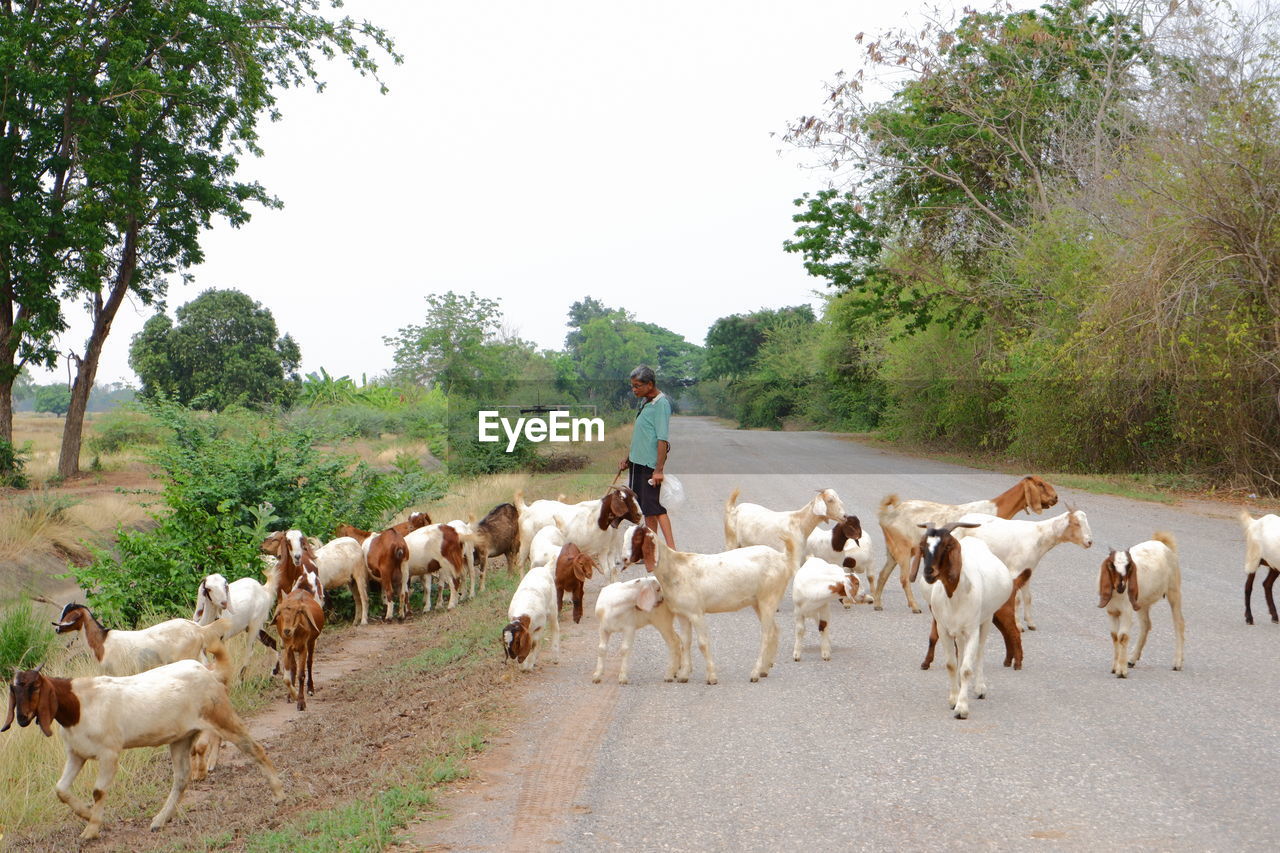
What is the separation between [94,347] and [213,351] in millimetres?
34589

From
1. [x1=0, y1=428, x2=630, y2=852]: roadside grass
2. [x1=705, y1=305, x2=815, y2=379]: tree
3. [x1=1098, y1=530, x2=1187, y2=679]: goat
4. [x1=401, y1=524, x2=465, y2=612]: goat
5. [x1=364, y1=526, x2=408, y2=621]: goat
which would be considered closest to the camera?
[x1=0, y1=428, x2=630, y2=852]: roadside grass

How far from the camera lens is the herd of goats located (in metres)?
5.96

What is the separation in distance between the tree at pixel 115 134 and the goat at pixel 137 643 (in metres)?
18.5

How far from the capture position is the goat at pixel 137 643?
295 inches

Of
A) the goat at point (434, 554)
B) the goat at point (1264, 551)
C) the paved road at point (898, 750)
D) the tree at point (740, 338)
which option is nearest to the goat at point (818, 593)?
the paved road at point (898, 750)

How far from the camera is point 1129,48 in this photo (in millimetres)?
27641

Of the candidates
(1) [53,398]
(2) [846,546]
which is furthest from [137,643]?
(1) [53,398]

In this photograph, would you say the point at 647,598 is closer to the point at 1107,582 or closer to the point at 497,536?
the point at 1107,582

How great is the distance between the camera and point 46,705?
18.4 ft

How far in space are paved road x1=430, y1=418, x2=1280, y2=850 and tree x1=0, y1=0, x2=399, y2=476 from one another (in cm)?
1946

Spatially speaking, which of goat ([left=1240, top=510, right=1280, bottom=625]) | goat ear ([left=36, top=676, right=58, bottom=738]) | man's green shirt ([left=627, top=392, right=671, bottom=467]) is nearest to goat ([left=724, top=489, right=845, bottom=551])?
man's green shirt ([left=627, top=392, right=671, bottom=467])

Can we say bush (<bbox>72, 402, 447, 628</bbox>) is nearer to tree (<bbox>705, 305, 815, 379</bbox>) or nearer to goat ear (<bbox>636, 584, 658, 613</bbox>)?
goat ear (<bbox>636, 584, 658, 613</bbox>)

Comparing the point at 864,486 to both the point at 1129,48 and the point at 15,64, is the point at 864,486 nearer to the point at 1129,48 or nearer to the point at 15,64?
the point at 1129,48

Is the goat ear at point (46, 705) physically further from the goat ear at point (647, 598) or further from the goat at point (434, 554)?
the goat at point (434, 554)
